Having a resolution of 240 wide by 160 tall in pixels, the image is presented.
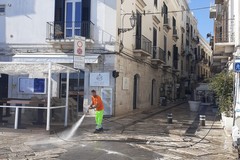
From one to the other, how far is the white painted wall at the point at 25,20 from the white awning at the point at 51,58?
0.99 metres

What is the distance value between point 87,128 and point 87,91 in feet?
15.9

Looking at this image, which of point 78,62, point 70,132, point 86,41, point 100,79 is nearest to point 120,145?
point 70,132

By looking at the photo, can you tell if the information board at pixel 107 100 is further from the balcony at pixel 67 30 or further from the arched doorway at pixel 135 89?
the arched doorway at pixel 135 89

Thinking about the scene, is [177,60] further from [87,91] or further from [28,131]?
[28,131]

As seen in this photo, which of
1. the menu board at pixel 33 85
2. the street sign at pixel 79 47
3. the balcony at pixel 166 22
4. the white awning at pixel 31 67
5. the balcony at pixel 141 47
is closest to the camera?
the street sign at pixel 79 47

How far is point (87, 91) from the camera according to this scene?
59.1 ft

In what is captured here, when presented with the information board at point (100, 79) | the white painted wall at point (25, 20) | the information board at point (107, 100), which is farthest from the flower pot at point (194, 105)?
the white painted wall at point (25, 20)

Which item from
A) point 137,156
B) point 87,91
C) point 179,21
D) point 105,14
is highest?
point 179,21

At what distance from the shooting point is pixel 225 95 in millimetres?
13633

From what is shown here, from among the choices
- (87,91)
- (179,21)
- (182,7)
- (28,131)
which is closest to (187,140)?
(28,131)

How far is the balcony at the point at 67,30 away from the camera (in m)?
17.6

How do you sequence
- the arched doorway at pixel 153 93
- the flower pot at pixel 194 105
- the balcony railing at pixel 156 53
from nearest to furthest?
the flower pot at pixel 194 105 → the balcony railing at pixel 156 53 → the arched doorway at pixel 153 93

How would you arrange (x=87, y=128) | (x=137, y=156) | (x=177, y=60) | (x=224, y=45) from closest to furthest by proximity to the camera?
(x=137, y=156) → (x=87, y=128) → (x=224, y=45) → (x=177, y=60)

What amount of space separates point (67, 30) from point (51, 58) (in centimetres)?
170
